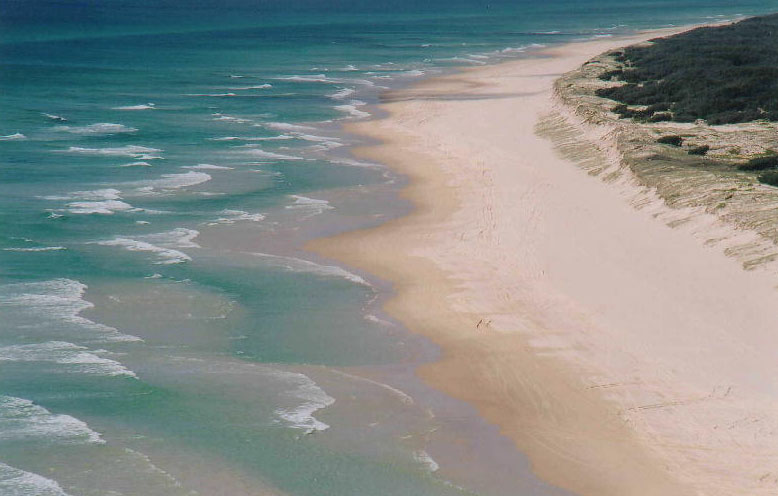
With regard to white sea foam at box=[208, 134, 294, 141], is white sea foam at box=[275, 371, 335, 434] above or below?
below

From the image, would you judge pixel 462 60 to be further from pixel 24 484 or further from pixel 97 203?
pixel 24 484

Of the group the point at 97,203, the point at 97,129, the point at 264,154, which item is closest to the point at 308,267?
the point at 97,203

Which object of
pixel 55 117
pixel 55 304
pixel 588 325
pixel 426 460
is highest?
pixel 55 117

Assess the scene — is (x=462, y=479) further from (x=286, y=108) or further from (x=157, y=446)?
(x=286, y=108)

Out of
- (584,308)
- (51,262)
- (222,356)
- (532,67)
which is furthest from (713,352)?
(532,67)

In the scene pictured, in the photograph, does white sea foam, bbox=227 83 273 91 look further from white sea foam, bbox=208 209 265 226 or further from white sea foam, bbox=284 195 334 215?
white sea foam, bbox=208 209 265 226

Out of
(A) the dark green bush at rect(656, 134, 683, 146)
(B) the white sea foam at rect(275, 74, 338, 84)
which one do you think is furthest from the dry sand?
(B) the white sea foam at rect(275, 74, 338, 84)
